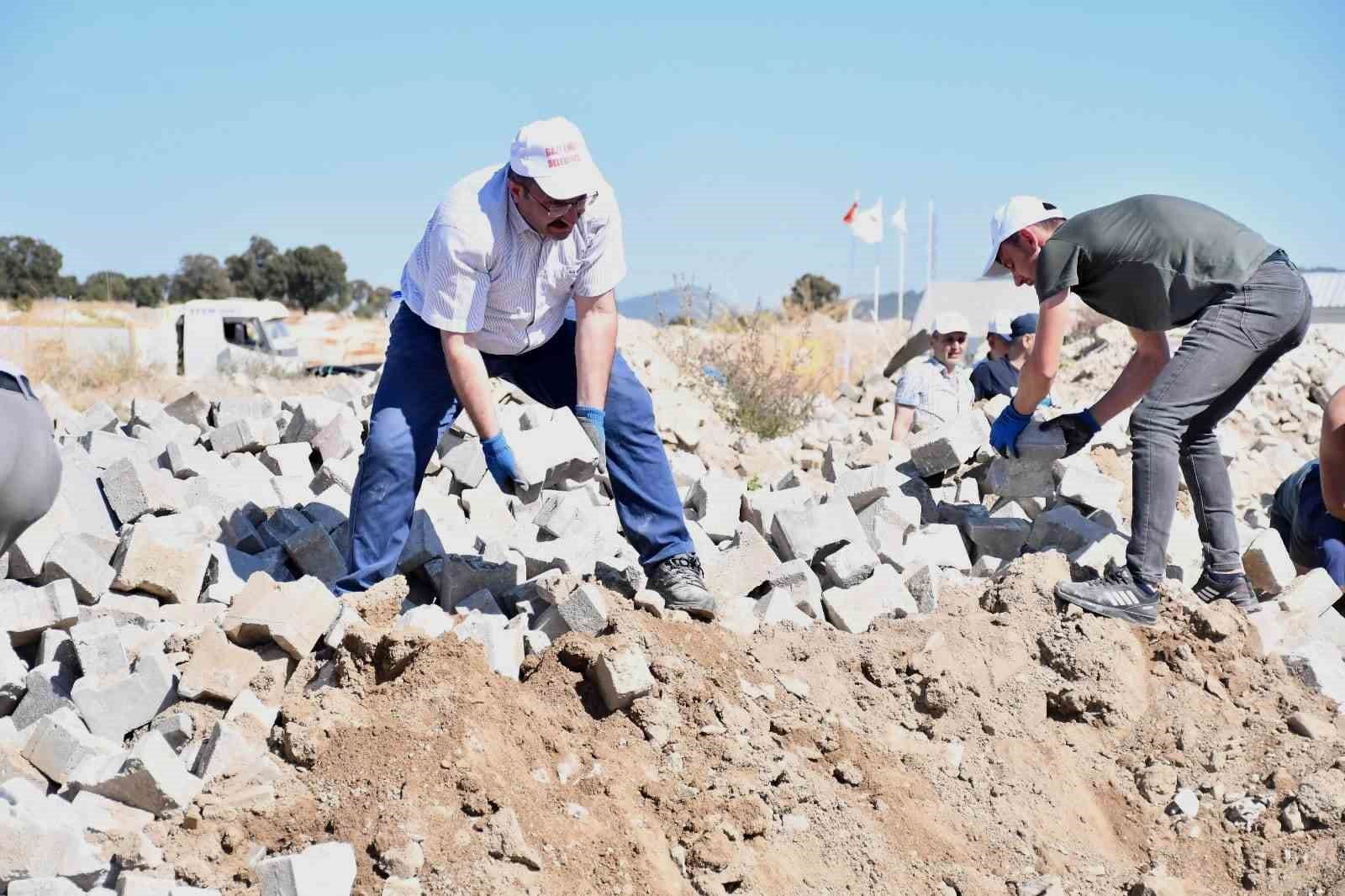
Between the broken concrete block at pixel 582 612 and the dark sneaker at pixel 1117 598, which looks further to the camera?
the dark sneaker at pixel 1117 598

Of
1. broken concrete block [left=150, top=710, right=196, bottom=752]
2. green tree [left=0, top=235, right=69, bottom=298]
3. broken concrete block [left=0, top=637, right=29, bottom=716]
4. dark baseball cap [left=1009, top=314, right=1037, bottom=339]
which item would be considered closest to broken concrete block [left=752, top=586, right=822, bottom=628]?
broken concrete block [left=150, top=710, right=196, bottom=752]

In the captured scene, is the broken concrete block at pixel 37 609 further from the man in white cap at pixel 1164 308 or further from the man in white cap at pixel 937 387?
the man in white cap at pixel 937 387

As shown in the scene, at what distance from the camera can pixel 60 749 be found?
3475mm

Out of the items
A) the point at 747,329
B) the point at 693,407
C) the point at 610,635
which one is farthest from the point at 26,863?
the point at 747,329

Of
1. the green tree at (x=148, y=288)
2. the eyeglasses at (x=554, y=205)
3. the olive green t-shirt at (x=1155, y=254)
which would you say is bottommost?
the green tree at (x=148, y=288)

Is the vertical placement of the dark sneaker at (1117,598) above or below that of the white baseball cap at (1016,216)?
below

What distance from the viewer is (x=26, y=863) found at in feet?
9.20

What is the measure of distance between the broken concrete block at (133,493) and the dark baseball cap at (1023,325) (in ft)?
17.2

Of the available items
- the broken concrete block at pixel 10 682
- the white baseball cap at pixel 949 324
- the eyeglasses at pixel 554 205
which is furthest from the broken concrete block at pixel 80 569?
the white baseball cap at pixel 949 324

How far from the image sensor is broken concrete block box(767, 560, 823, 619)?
451 centimetres

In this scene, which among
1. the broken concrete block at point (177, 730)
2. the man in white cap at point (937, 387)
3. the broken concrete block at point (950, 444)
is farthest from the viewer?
the man in white cap at point (937, 387)

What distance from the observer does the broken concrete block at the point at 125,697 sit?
370cm

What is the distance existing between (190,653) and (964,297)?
729 inches

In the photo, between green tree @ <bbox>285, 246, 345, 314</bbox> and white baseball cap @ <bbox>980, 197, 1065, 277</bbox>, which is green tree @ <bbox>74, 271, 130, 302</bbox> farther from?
white baseball cap @ <bbox>980, 197, 1065, 277</bbox>
